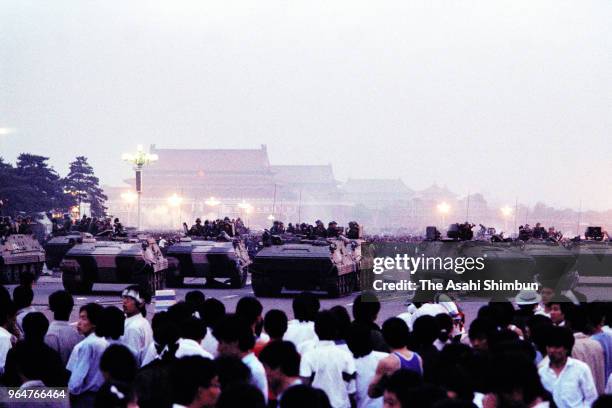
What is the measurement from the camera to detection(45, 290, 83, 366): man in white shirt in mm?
8508

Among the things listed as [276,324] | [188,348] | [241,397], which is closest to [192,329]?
[188,348]

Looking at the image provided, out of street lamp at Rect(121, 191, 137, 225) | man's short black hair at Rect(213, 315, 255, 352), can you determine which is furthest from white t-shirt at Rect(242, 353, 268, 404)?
street lamp at Rect(121, 191, 137, 225)

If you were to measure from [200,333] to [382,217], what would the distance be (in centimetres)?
10964

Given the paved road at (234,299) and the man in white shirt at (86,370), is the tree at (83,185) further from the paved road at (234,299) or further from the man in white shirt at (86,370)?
the man in white shirt at (86,370)

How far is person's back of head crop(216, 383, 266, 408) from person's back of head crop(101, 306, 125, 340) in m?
3.34

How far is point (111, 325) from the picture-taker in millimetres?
8172

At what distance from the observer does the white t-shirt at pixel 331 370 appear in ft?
24.0

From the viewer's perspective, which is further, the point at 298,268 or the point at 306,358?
the point at 298,268

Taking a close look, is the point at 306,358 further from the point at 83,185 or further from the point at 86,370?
the point at 83,185

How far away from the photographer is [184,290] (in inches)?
1042

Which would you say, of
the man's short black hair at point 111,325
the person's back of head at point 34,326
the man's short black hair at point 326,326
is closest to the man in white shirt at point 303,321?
the man's short black hair at point 326,326

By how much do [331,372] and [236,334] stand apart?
70 cm

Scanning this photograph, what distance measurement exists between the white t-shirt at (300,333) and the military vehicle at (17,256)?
63.8 feet

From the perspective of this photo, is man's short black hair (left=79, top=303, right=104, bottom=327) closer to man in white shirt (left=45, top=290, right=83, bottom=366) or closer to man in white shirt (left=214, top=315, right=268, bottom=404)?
man in white shirt (left=45, top=290, right=83, bottom=366)
